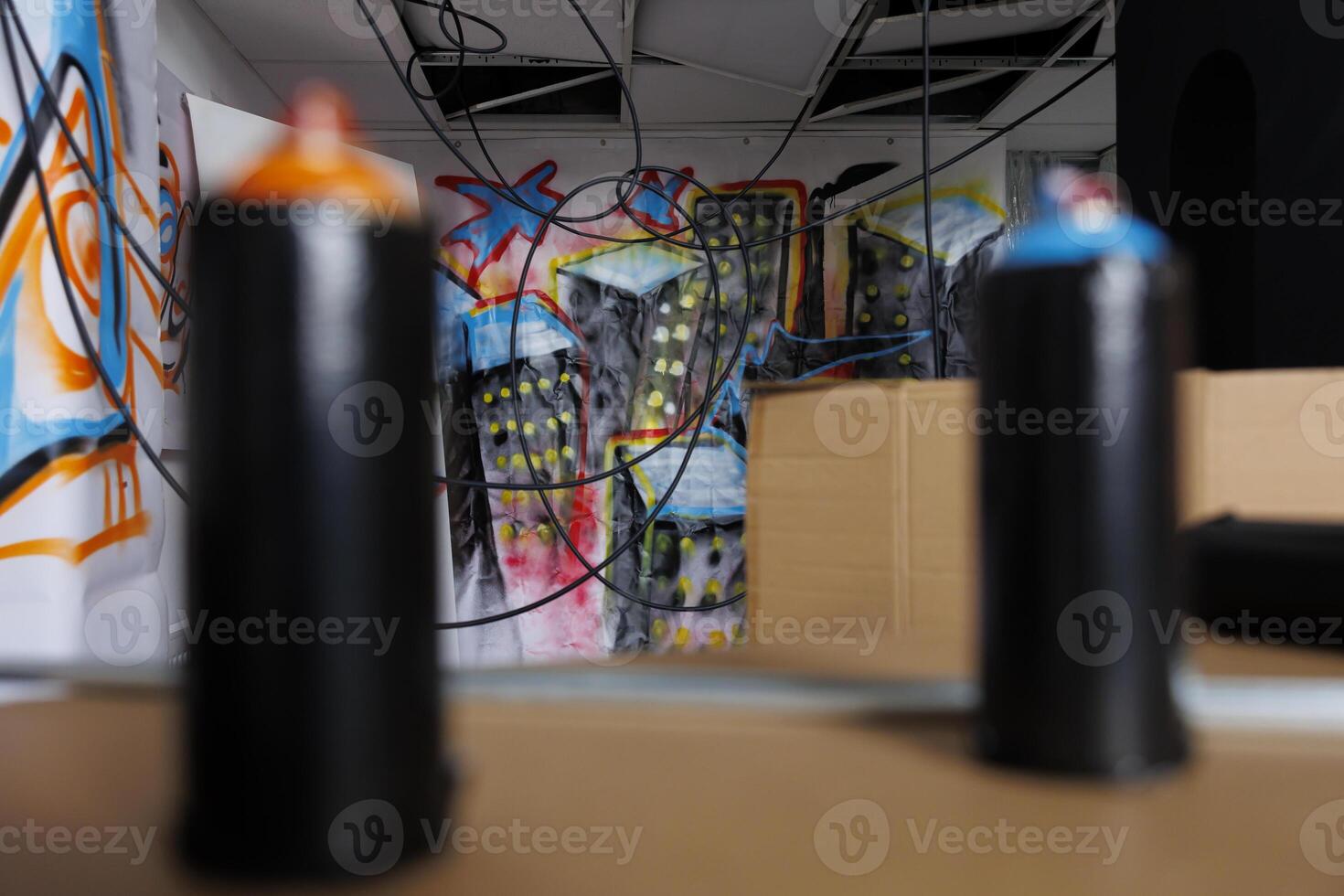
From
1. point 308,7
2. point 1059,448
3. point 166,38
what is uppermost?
point 308,7

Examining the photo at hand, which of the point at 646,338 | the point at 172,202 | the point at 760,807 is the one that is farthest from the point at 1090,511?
the point at 646,338

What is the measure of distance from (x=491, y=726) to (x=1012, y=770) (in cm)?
15

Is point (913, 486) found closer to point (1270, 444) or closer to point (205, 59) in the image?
point (1270, 444)

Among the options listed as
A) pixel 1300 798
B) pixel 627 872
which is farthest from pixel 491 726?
pixel 1300 798

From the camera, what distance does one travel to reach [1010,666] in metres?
0.22

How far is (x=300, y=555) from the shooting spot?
6.6 inches

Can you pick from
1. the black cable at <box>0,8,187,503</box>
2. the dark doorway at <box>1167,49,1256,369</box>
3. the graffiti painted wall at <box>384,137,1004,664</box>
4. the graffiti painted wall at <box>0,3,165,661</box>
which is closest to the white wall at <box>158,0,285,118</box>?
the graffiti painted wall at <box>0,3,165,661</box>

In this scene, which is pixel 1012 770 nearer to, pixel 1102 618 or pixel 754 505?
pixel 1102 618

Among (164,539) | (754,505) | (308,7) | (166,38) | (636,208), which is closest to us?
(754,505)

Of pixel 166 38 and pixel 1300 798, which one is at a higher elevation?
pixel 166 38

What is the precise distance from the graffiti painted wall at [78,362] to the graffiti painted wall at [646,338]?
156cm

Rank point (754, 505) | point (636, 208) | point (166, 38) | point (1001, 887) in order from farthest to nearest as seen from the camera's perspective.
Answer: point (636, 208)
point (166, 38)
point (754, 505)
point (1001, 887)

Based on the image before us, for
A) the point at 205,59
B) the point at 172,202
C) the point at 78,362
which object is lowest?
the point at 78,362

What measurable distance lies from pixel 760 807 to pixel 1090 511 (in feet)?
0.38
